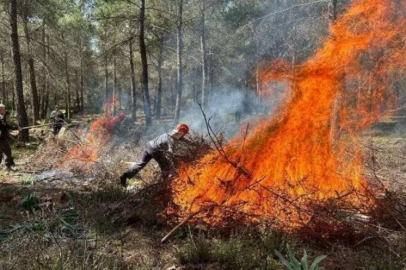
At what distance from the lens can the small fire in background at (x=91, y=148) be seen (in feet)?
31.3

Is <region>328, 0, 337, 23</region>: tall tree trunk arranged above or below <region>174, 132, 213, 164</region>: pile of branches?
above

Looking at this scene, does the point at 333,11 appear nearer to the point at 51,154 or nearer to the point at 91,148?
the point at 91,148

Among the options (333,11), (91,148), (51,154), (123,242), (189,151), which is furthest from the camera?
(91,148)

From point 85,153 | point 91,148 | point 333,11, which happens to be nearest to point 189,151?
point 85,153

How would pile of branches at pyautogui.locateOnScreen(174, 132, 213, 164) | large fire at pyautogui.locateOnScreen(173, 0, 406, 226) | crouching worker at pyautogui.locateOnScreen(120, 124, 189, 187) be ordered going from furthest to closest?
1. crouching worker at pyautogui.locateOnScreen(120, 124, 189, 187)
2. pile of branches at pyautogui.locateOnScreen(174, 132, 213, 164)
3. large fire at pyautogui.locateOnScreen(173, 0, 406, 226)

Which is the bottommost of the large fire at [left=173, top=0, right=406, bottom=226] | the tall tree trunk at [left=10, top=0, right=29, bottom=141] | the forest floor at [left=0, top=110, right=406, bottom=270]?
the forest floor at [left=0, top=110, right=406, bottom=270]

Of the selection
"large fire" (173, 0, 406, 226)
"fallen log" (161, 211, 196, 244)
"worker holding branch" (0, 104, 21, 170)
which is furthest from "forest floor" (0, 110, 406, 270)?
"worker holding branch" (0, 104, 21, 170)

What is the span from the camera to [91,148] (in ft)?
36.7

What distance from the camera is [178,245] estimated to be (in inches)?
185

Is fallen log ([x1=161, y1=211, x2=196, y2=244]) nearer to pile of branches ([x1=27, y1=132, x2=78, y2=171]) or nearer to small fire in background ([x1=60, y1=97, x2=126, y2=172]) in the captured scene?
small fire in background ([x1=60, y1=97, x2=126, y2=172])

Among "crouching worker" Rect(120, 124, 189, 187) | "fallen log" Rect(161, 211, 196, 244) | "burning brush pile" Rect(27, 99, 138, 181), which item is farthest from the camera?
"burning brush pile" Rect(27, 99, 138, 181)

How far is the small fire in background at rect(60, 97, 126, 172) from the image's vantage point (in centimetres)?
955

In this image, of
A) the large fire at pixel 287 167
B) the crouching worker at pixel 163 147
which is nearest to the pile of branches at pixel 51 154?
the crouching worker at pixel 163 147

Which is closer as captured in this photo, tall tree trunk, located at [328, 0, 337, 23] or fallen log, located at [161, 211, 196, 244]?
fallen log, located at [161, 211, 196, 244]
